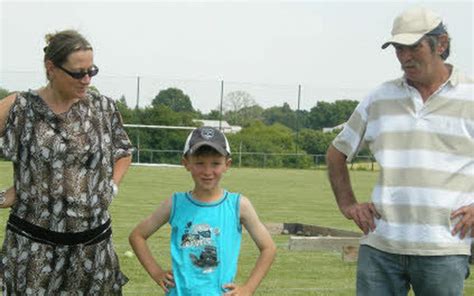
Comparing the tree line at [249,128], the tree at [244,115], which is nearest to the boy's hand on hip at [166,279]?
the tree line at [249,128]

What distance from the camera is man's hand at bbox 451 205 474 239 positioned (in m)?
4.58

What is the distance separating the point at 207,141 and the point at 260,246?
549 millimetres

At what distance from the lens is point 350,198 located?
198 inches

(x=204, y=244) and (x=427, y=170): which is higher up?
(x=427, y=170)

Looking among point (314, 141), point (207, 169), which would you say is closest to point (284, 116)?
point (314, 141)

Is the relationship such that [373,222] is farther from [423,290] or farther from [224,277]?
[224,277]

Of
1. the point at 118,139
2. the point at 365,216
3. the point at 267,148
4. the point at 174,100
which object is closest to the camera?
the point at 365,216

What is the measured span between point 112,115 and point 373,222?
4.83ft

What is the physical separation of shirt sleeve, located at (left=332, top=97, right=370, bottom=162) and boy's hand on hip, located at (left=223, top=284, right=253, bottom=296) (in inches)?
35.4

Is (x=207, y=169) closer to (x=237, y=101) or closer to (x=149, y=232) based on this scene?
(x=149, y=232)

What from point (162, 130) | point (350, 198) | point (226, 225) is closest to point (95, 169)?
point (226, 225)

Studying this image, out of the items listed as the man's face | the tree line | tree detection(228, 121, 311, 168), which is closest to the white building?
the tree line

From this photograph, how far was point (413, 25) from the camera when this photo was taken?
15.2 ft

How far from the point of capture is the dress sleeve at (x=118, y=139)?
5219 millimetres
